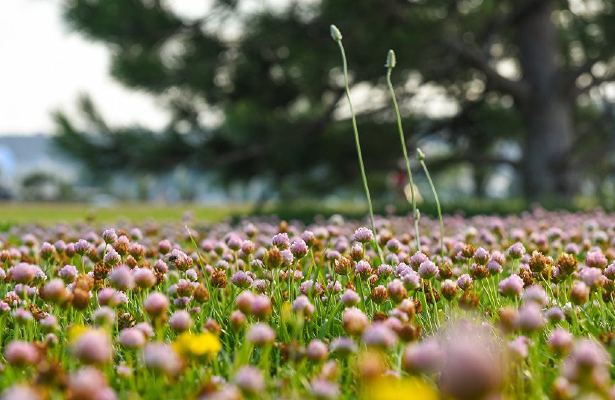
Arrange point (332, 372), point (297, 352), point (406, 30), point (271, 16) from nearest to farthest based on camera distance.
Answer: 1. point (332, 372)
2. point (297, 352)
3. point (406, 30)
4. point (271, 16)

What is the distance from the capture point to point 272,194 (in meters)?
11.1

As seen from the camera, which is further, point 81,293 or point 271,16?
point 271,16

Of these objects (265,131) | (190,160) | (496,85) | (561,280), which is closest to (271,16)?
(265,131)

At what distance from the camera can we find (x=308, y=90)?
27.6 ft

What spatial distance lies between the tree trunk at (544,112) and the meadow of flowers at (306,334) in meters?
7.66

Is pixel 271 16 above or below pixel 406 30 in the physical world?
above

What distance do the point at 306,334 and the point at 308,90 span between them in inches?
265

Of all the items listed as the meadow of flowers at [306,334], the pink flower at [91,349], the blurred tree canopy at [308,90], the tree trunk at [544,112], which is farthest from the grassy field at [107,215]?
the tree trunk at [544,112]

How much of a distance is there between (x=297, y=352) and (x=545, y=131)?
9328mm

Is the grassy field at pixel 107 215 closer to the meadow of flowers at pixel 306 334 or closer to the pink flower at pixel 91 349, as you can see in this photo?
the meadow of flowers at pixel 306 334

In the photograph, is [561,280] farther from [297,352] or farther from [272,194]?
[272,194]

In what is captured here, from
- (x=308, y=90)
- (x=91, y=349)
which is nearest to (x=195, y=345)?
(x=91, y=349)

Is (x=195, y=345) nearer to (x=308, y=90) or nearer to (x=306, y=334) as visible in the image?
(x=306, y=334)

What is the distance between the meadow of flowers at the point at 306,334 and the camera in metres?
1.03
